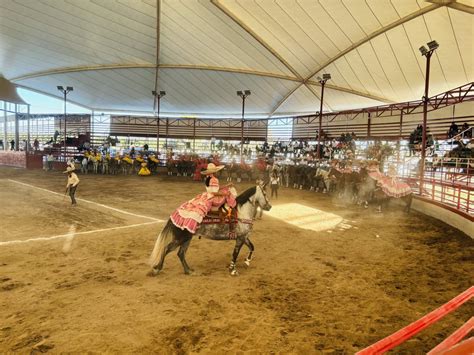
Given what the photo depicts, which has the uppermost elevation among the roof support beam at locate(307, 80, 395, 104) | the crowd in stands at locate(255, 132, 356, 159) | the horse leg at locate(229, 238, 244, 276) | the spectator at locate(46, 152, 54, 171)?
the roof support beam at locate(307, 80, 395, 104)

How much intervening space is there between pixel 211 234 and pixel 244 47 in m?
16.5

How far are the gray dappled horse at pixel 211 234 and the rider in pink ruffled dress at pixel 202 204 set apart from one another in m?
0.19

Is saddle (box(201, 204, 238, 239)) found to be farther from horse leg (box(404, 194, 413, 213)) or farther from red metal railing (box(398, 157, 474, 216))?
horse leg (box(404, 194, 413, 213))

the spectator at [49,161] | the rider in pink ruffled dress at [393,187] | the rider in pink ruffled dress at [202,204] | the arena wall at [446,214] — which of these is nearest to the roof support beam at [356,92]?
the arena wall at [446,214]

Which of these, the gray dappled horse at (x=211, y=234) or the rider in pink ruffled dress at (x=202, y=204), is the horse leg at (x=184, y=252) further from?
the rider in pink ruffled dress at (x=202, y=204)

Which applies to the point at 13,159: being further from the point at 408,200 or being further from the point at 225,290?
the point at 408,200

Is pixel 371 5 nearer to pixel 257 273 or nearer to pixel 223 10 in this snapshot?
pixel 223 10

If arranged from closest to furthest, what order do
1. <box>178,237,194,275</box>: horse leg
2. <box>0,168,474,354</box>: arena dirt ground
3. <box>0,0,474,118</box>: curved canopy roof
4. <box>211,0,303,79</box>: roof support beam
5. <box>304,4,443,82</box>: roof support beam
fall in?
1. <box>0,168,474,354</box>: arena dirt ground
2. <box>178,237,194,275</box>: horse leg
3. <box>304,4,443,82</box>: roof support beam
4. <box>0,0,474,118</box>: curved canopy roof
5. <box>211,0,303,79</box>: roof support beam

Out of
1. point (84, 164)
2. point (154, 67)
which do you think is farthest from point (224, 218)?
point (154, 67)

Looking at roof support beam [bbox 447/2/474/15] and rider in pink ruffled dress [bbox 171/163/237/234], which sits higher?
roof support beam [bbox 447/2/474/15]

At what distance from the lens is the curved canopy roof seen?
13680 millimetres

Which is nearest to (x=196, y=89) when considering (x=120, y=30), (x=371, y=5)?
(x=120, y=30)

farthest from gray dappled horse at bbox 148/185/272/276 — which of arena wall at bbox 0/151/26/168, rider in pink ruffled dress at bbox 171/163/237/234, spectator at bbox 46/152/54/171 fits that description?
arena wall at bbox 0/151/26/168

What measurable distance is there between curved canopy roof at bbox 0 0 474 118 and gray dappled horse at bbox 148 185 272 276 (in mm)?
10646
